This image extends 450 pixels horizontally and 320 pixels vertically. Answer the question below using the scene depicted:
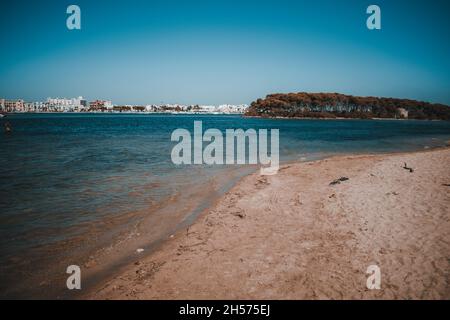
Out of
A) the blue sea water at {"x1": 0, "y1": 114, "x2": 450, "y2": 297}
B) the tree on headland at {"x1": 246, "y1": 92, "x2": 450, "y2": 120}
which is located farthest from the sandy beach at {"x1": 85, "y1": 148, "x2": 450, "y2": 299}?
the tree on headland at {"x1": 246, "y1": 92, "x2": 450, "y2": 120}

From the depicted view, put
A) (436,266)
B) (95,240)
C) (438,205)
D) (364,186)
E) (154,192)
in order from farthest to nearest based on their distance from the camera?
(154,192) → (364,186) → (438,205) → (95,240) → (436,266)

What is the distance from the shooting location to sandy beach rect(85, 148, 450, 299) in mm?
5121

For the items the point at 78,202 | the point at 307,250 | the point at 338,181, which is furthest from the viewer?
the point at 338,181

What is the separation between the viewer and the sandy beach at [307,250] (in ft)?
16.8

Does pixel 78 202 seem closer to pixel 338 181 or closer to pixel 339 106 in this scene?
pixel 338 181

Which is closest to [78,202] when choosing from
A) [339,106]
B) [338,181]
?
[338,181]

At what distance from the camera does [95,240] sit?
7828 millimetres

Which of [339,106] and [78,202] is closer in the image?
[78,202]

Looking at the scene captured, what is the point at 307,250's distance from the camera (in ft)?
21.5

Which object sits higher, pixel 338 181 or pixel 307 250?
pixel 338 181

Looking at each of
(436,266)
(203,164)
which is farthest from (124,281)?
(203,164)
